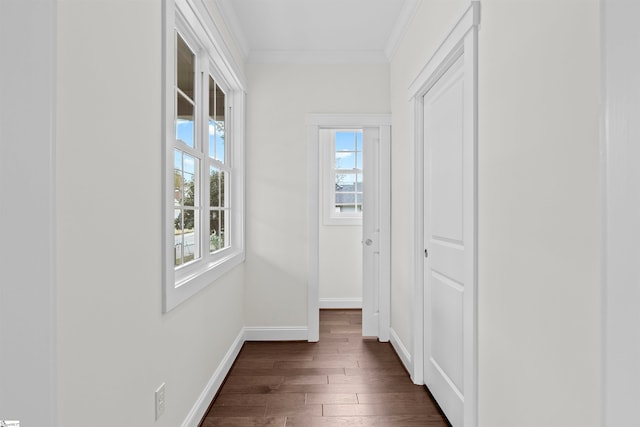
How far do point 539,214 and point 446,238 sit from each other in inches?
38.5

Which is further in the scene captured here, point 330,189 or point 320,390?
point 330,189

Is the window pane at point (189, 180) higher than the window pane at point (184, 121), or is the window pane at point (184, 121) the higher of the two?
the window pane at point (184, 121)

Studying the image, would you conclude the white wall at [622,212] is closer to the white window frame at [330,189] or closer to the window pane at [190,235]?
the window pane at [190,235]

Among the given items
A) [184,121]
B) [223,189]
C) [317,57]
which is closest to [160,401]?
[184,121]

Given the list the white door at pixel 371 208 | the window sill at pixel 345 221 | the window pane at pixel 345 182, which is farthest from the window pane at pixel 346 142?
the white door at pixel 371 208

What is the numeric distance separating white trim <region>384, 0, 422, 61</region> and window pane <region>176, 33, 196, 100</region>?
1.52 meters

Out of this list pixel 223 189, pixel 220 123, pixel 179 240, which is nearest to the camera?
pixel 179 240

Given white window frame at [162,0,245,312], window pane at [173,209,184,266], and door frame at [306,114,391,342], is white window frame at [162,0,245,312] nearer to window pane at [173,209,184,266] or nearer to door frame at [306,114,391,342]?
window pane at [173,209,184,266]

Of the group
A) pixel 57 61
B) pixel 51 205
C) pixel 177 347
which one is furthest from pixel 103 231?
pixel 177 347

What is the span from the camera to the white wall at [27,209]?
3.01 ft

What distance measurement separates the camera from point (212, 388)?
2.41m

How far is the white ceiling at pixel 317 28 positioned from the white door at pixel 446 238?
31.8 inches

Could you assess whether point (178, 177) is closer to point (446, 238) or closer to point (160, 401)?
point (160, 401)

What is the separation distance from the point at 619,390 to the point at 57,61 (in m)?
1.62
